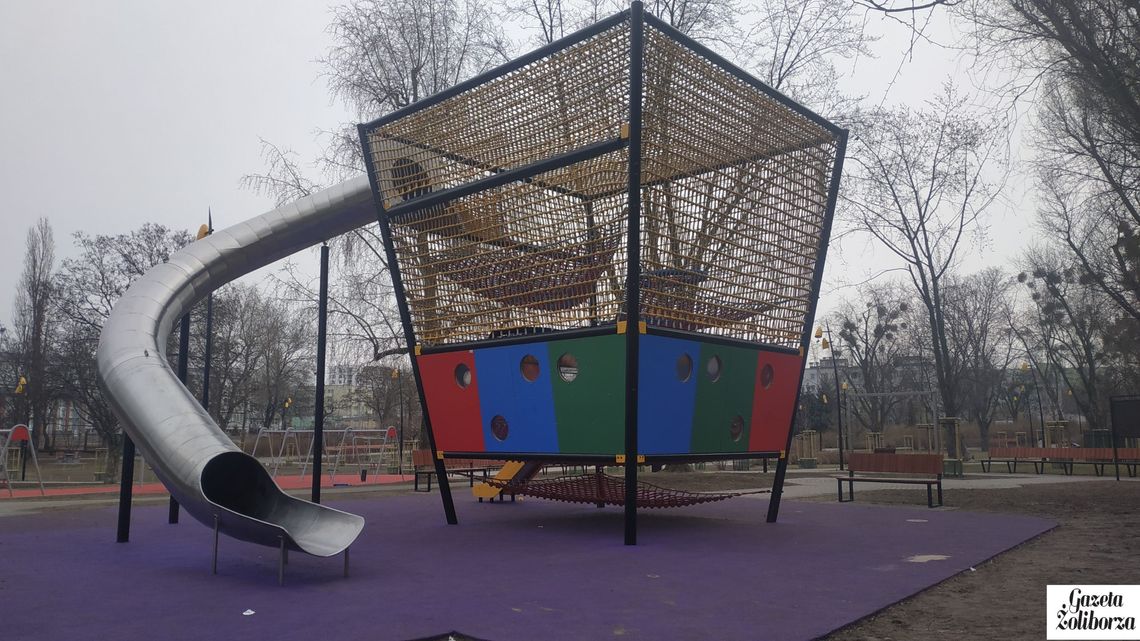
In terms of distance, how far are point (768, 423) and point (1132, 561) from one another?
506 cm

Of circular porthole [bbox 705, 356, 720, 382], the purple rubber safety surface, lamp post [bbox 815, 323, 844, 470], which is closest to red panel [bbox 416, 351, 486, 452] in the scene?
the purple rubber safety surface

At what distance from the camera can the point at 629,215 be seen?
9992 mm

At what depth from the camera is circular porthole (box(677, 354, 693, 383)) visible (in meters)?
10.8

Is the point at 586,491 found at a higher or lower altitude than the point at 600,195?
lower

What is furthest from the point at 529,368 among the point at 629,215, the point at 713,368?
the point at 629,215

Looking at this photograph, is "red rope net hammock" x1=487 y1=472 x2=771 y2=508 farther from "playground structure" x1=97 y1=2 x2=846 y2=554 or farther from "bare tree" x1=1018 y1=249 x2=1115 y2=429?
"bare tree" x1=1018 y1=249 x2=1115 y2=429

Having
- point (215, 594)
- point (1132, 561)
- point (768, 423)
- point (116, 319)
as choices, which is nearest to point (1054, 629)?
point (1132, 561)

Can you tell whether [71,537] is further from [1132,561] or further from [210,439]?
[1132,561]

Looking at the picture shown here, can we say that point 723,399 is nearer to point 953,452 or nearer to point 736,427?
point 736,427

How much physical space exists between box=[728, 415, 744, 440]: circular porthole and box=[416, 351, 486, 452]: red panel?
3600 mm

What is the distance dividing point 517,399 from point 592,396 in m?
1.40

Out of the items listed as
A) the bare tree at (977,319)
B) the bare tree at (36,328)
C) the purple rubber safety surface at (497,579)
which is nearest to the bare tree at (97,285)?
the bare tree at (36,328)

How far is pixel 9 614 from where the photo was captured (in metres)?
6.06

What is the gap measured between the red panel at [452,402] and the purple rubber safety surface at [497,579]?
1303mm
